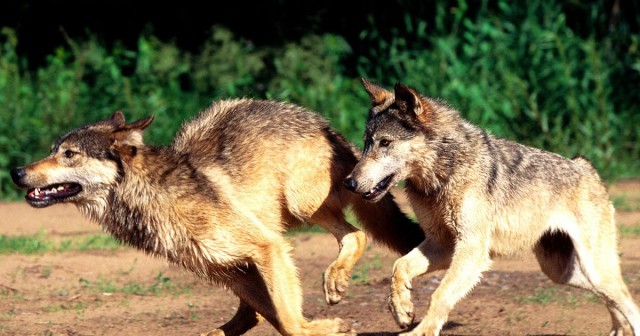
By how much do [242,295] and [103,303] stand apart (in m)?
1.74

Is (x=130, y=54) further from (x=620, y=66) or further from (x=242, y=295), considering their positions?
(x=242, y=295)

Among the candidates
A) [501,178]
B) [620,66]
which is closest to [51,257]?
[501,178]

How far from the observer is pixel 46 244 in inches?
388

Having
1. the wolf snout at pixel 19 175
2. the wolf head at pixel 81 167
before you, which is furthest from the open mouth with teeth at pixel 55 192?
the wolf snout at pixel 19 175

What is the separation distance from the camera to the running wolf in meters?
6.46

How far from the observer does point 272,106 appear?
7348 millimetres

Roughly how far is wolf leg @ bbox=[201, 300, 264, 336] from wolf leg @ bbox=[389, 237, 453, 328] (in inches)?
47.2

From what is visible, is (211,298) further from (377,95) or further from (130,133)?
(377,95)

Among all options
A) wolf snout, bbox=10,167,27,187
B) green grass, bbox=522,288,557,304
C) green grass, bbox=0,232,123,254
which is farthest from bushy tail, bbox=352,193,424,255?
green grass, bbox=0,232,123,254

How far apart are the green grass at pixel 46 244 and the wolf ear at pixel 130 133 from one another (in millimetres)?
3236

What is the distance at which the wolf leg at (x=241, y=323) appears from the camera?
710 cm

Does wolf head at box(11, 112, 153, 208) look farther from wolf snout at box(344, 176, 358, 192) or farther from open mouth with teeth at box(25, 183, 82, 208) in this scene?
wolf snout at box(344, 176, 358, 192)

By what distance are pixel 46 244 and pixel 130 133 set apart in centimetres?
357

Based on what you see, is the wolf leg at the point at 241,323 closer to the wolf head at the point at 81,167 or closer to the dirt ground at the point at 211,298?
the dirt ground at the point at 211,298
